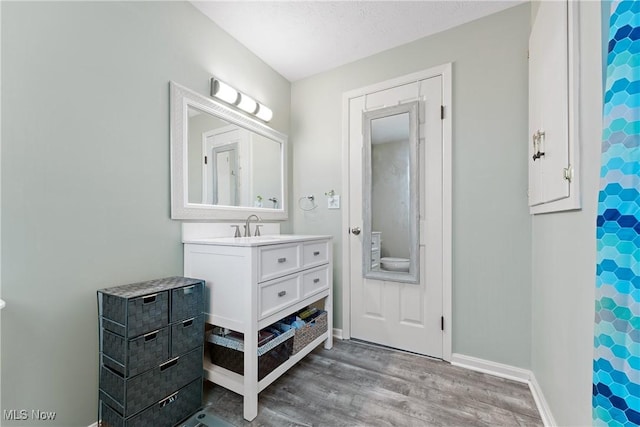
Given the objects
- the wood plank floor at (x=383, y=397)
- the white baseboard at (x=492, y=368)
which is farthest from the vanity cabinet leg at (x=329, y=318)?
the white baseboard at (x=492, y=368)

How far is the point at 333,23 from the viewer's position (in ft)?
6.37

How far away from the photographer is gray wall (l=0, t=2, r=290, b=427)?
3.56ft

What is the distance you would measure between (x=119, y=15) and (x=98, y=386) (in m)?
1.87

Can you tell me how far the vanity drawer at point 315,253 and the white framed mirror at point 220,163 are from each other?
0.60 meters

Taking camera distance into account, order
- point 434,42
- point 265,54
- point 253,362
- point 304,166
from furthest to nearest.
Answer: point 304,166
point 265,54
point 434,42
point 253,362

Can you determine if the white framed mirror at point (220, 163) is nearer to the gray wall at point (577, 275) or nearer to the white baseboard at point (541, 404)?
the gray wall at point (577, 275)

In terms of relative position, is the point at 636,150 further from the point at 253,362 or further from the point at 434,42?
the point at 434,42

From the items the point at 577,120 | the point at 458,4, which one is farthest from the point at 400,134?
the point at 577,120

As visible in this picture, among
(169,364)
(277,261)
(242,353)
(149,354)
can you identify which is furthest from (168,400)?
(277,261)

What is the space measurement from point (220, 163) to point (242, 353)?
126cm

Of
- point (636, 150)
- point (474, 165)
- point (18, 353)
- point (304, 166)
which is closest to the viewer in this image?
point (636, 150)

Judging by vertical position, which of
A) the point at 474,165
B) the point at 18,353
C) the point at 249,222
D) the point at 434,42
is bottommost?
the point at 18,353

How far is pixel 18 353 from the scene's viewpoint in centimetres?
108

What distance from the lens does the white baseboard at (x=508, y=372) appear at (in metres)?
1.44
